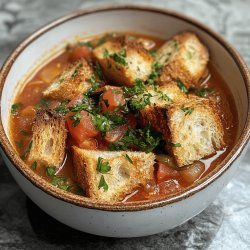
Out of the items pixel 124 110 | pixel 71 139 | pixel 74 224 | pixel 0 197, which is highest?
pixel 124 110

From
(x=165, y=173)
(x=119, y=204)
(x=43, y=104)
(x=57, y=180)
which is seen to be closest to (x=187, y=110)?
(x=165, y=173)

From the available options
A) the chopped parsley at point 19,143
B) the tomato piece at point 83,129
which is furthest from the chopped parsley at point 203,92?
the chopped parsley at point 19,143

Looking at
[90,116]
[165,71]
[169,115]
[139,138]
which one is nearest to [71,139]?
[90,116]

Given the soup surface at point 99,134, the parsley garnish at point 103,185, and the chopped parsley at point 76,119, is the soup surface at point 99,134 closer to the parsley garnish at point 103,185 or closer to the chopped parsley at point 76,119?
the chopped parsley at point 76,119

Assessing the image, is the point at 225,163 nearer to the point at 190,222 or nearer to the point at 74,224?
the point at 190,222

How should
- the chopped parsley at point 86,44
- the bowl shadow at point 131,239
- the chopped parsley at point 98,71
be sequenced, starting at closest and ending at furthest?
the bowl shadow at point 131,239
the chopped parsley at point 98,71
the chopped parsley at point 86,44

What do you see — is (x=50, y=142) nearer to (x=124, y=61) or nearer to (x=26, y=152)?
(x=26, y=152)
